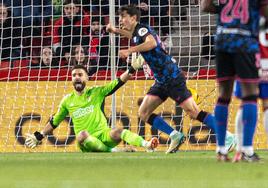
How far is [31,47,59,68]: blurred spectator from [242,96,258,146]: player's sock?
6.78 metres

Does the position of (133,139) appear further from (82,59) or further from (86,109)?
(82,59)

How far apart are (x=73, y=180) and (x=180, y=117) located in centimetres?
775

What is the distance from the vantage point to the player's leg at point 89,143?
40.4 feet

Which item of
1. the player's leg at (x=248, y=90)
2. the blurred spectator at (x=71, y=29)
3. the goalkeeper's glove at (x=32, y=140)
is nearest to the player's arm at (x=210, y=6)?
the player's leg at (x=248, y=90)

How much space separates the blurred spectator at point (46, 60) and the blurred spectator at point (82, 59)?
0.29 m

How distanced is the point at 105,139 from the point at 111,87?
68 centimetres

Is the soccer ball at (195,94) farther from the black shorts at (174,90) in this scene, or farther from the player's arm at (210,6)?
the player's arm at (210,6)

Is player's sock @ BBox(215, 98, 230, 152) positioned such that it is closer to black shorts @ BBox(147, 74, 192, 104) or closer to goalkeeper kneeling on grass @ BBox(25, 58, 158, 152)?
black shorts @ BBox(147, 74, 192, 104)

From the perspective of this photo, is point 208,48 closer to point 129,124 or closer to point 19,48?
point 129,124

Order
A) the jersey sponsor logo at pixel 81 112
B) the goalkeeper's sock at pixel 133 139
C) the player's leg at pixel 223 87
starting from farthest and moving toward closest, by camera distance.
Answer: the jersey sponsor logo at pixel 81 112 → the goalkeeper's sock at pixel 133 139 → the player's leg at pixel 223 87

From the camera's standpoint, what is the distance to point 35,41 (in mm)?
15086

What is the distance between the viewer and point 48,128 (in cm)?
1270

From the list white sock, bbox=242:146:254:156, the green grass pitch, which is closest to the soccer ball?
the green grass pitch

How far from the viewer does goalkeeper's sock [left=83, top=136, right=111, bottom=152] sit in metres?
12.3
